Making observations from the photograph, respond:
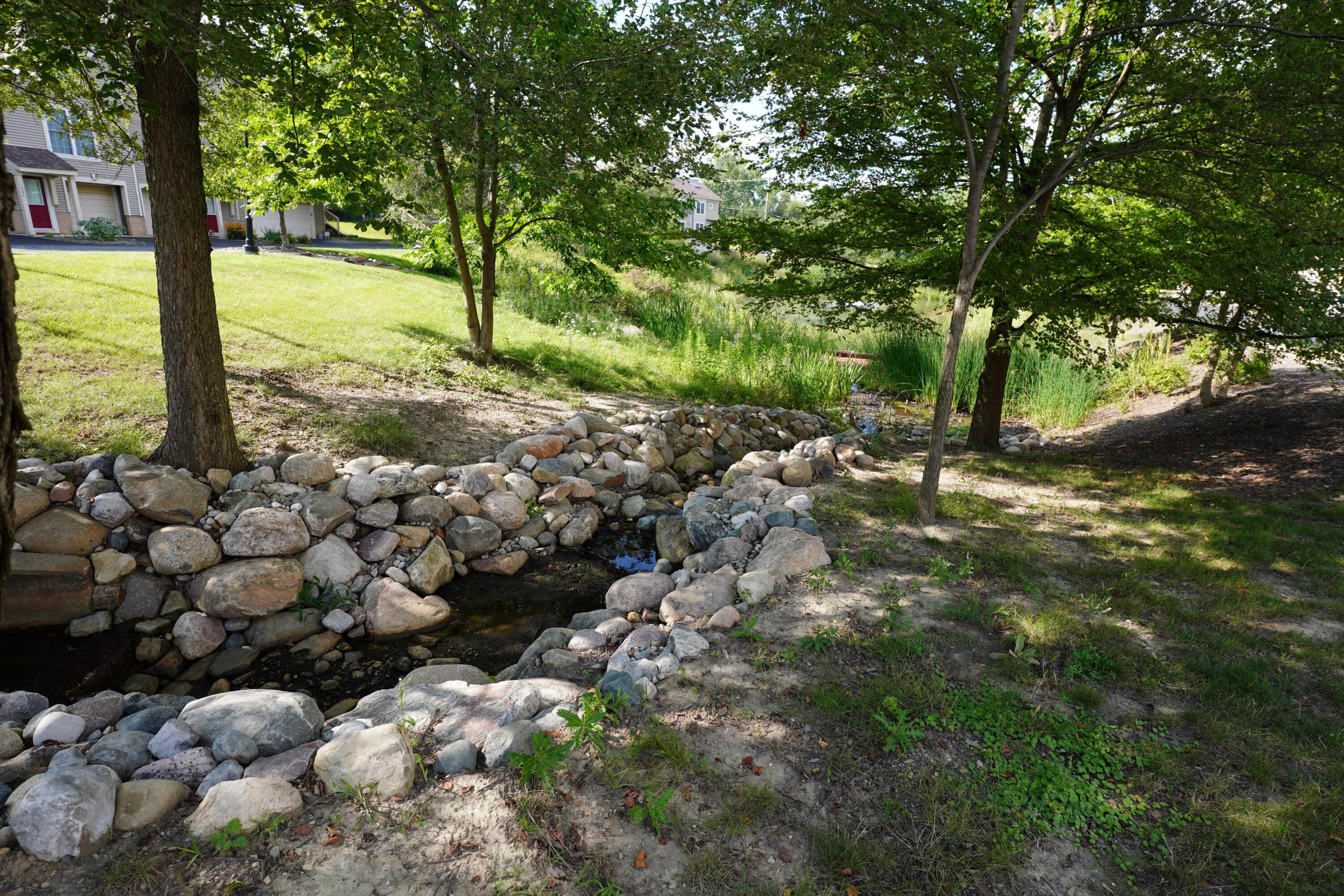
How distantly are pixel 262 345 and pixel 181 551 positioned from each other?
4107 millimetres

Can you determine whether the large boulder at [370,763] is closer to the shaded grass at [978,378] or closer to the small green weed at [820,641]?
the small green weed at [820,641]

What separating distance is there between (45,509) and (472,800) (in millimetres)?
3864

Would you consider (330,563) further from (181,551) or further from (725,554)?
(725,554)

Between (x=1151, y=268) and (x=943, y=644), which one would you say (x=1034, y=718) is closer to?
(x=943, y=644)

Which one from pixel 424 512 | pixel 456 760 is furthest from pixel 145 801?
pixel 424 512

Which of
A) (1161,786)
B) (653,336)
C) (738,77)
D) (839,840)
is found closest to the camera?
(839,840)

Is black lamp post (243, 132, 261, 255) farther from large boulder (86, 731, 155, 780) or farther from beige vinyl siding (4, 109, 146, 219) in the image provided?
large boulder (86, 731, 155, 780)

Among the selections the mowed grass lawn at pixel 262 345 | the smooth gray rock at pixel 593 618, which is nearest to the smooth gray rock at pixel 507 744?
the smooth gray rock at pixel 593 618

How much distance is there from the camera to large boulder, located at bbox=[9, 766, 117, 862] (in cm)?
212

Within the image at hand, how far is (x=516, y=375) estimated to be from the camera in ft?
29.8

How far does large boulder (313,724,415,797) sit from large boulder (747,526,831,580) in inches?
91.8

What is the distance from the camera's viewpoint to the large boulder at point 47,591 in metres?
4.08

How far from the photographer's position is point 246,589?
4.44m

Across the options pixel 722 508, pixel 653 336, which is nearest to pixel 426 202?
pixel 653 336
